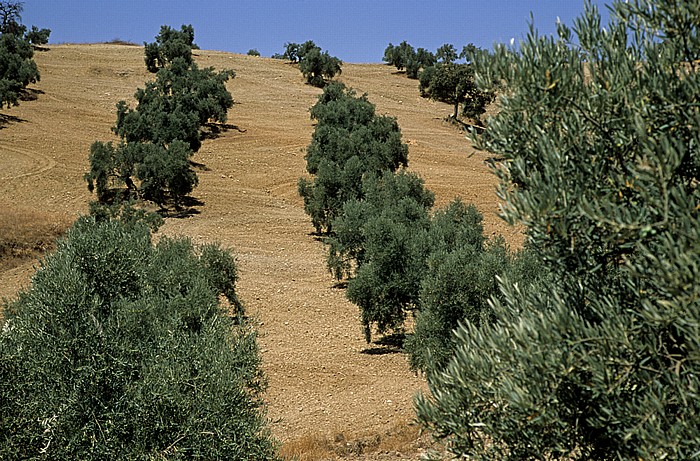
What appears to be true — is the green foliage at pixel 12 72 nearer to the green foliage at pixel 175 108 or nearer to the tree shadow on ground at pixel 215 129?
the green foliage at pixel 175 108

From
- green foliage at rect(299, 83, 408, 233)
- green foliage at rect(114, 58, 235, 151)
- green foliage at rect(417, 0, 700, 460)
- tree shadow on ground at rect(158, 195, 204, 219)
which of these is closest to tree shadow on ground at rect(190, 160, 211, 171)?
green foliage at rect(114, 58, 235, 151)

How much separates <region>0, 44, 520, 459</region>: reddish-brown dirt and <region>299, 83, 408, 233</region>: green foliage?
2.31 m

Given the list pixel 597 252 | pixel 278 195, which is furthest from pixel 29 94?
pixel 597 252

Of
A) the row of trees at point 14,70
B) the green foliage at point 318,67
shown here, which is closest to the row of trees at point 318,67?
the green foliage at point 318,67

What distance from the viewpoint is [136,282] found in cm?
1287

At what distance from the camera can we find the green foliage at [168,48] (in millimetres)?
64500

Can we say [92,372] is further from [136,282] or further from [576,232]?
[576,232]

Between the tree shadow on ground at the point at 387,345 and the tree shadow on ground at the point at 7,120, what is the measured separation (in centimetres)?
3706

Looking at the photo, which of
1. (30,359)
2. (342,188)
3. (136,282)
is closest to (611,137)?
(30,359)

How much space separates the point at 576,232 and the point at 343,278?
78.2ft

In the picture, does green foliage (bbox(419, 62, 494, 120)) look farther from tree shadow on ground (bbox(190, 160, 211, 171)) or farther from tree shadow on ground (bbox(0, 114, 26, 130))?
tree shadow on ground (bbox(0, 114, 26, 130))

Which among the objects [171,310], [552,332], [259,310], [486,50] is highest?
[486,50]

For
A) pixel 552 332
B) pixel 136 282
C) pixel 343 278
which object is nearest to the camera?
pixel 552 332

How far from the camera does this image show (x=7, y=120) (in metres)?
49.0
